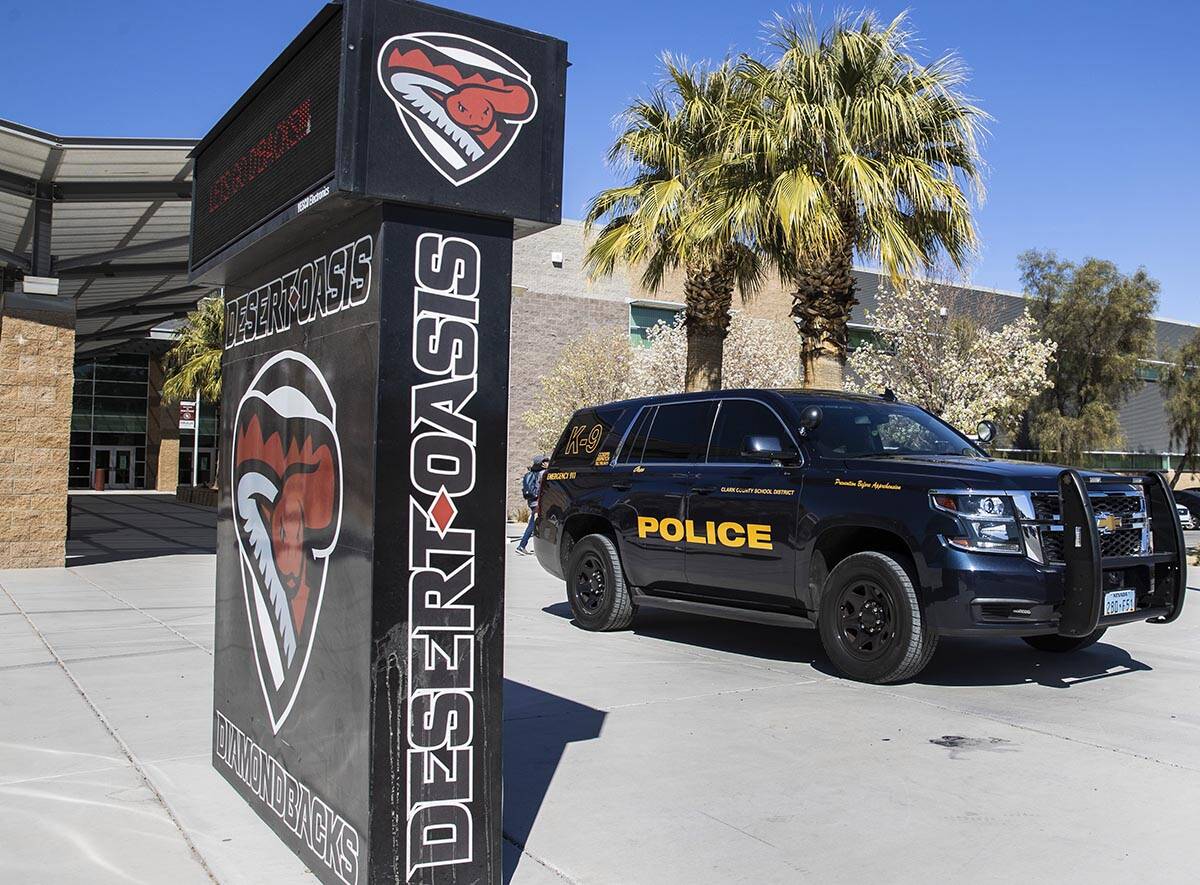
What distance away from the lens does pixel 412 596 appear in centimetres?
347

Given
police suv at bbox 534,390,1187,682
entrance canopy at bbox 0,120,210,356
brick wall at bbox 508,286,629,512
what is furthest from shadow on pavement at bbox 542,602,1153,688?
brick wall at bbox 508,286,629,512

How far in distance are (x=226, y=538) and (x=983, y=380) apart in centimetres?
2870

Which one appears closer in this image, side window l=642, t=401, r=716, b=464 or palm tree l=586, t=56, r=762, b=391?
side window l=642, t=401, r=716, b=464

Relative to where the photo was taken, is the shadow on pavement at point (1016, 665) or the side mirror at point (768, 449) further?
the side mirror at point (768, 449)

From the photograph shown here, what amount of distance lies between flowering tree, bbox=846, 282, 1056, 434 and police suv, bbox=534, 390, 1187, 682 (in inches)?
869

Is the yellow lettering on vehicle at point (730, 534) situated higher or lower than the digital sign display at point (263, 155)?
lower

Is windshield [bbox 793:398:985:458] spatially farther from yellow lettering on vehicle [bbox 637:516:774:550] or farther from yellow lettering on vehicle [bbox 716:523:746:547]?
yellow lettering on vehicle [bbox 716:523:746:547]

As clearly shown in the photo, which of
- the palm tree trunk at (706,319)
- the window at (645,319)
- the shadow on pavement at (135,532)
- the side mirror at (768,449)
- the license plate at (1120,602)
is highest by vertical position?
the window at (645,319)

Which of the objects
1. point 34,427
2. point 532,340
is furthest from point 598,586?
point 532,340

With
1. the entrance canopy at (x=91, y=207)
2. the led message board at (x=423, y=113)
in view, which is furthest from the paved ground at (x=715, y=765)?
the entrance canopy at (x=91, y=207)

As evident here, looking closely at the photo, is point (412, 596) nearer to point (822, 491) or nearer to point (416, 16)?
point (416, 16)

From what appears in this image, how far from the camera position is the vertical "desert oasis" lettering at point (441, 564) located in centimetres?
346

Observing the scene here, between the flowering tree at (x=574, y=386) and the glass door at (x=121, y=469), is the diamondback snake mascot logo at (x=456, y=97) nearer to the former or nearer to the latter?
the flowering tree at (x=574, y=386)

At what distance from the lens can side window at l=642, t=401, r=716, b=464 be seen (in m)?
8.96
